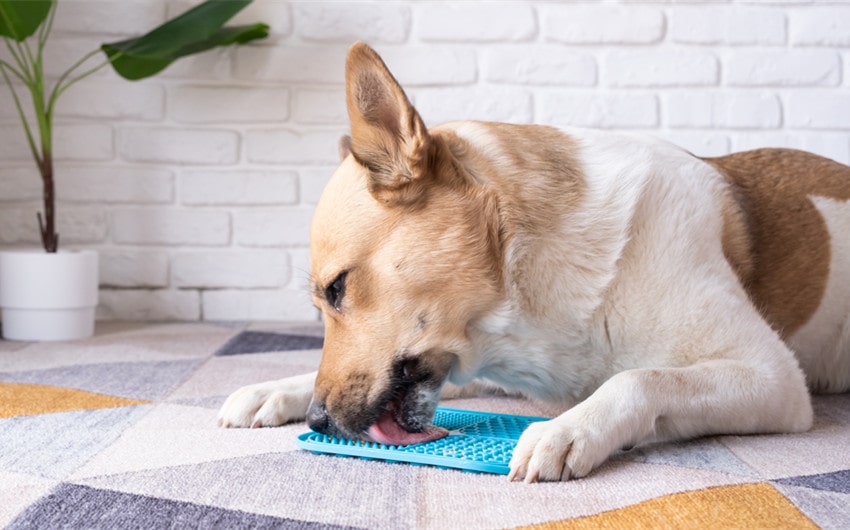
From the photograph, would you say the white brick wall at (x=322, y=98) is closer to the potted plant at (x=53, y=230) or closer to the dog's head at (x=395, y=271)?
the potted plant at (x=53, y=230)

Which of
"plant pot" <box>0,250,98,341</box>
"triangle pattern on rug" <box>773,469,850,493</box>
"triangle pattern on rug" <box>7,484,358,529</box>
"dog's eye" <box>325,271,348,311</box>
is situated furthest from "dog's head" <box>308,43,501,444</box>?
"plant pot" <box>0,250,98,341</box>

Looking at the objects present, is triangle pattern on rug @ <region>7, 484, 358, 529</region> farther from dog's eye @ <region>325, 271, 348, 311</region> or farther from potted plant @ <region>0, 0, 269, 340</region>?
potted plant @ <region>0, 0, 269, 340</region>

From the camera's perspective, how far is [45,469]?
4.00ft

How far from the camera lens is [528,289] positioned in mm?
1424

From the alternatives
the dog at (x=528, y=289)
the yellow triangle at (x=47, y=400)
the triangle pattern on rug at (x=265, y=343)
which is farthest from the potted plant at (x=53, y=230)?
the dog at (x=528, y=289)

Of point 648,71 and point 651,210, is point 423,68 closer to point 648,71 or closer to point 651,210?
point 648,71

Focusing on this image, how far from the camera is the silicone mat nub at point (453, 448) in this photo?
1.21 meters

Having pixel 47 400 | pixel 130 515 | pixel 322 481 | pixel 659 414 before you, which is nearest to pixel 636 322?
pixel 659 414

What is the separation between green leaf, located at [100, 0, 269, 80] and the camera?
250 cm

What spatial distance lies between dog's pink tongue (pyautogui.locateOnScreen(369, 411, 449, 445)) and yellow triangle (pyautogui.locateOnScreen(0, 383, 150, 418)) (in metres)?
0.62

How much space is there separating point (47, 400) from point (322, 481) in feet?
2.75

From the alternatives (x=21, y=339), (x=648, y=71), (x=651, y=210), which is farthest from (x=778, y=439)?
(x=21, y=339)

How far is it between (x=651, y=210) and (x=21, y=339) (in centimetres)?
202

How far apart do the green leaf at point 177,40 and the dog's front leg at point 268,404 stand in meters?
1.34
